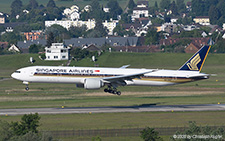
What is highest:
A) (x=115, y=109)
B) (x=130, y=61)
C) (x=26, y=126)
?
(x=130, y=61)

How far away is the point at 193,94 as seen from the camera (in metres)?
91.4

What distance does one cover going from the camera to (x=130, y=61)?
595 feet

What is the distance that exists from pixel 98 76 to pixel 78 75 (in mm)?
3160

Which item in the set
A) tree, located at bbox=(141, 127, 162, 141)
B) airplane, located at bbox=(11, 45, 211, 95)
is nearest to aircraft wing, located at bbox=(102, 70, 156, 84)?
airplane, located at bbox=(11, 45, 211, 95)

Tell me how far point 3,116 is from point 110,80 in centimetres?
1643

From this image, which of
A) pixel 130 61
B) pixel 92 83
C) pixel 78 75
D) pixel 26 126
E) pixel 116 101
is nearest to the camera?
pixel 26 126

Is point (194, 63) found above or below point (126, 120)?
above

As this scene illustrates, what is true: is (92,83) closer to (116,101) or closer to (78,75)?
(78,75)

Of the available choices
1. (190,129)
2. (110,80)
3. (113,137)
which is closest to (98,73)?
(110,80)

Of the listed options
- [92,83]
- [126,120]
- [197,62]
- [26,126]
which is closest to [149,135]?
[126,120]

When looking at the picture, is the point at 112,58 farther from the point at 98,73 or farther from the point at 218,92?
the point at 98,73

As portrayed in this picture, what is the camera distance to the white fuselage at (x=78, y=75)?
2879 inches

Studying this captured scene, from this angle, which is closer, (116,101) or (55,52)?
(116,101)

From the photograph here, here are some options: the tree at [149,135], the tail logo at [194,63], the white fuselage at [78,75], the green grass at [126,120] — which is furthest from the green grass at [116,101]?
the tail logo at [194,63]
